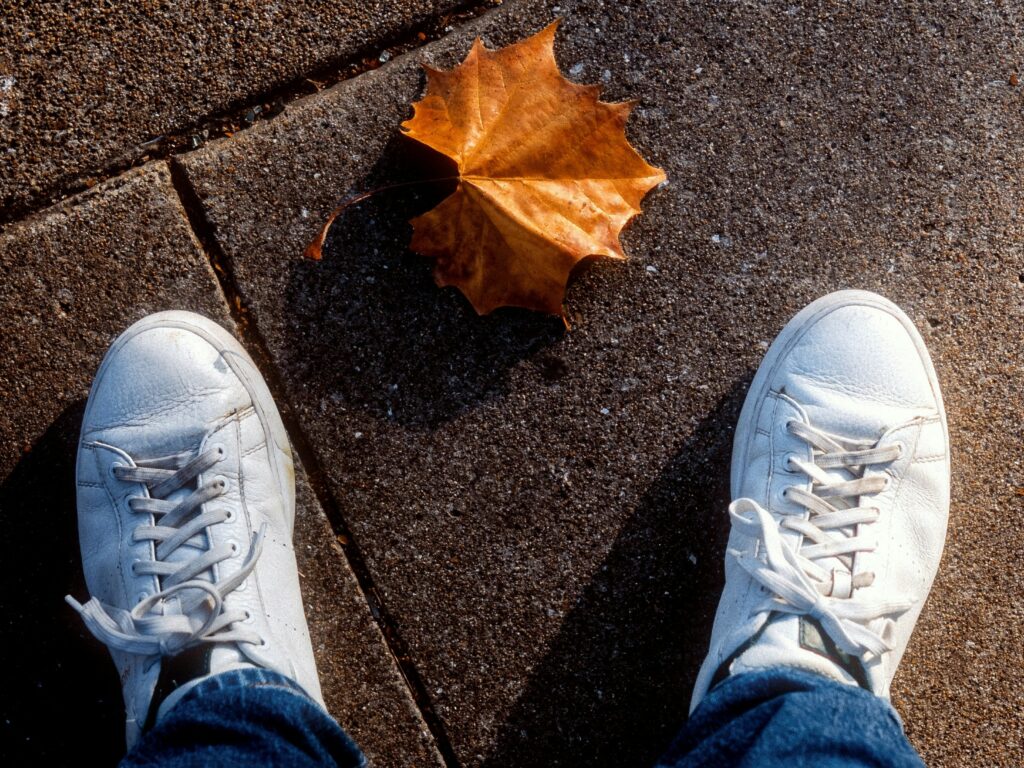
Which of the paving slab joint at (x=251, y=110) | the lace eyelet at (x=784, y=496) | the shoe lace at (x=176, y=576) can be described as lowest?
the lace eyelet at (x=784, y=496)

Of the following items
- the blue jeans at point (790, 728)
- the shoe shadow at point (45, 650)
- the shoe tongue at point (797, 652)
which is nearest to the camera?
the blue jeans at point (790, 728)

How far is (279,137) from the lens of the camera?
161cm

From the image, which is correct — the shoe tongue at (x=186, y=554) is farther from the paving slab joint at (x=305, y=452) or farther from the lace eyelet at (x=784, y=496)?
the lace eyelet at (x=784, y=496)

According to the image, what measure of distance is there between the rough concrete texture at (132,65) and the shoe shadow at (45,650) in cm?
54

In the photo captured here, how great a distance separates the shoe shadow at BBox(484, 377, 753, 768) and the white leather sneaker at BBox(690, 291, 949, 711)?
82mm

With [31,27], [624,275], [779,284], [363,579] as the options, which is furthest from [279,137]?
[779,284]

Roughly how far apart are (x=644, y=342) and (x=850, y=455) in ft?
1.59

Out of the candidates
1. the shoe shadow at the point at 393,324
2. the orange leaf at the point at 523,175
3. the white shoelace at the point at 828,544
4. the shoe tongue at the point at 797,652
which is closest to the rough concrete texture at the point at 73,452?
the shoe shadow at the point at 393,324

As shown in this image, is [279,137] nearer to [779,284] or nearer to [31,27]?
[31,27]

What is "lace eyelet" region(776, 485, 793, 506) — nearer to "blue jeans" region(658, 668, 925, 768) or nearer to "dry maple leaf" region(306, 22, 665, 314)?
"blue jeans" region(658, 668, 925, 768)

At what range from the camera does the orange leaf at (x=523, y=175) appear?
1461mm

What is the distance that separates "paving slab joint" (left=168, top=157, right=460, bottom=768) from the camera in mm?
1600

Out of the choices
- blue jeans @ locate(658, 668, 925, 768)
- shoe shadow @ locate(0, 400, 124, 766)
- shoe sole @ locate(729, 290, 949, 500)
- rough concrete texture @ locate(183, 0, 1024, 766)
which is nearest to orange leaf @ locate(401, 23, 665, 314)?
rough concrete texture @ locate(183, 0, 1024, 766)

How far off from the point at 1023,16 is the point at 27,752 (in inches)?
106
